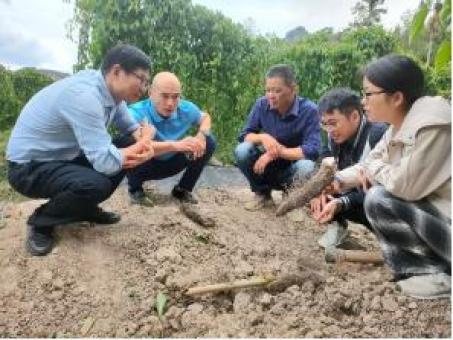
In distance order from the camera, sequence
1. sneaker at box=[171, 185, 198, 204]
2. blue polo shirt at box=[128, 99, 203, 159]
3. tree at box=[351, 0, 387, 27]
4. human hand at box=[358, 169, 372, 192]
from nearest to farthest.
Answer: human hand at box=[358, 169, 372, 192], blue polo shirt at box=[128, 99, 203, 159], sneaker at box=[171, 185, 198, 204], tree at box=[351, 0, 387, 27]

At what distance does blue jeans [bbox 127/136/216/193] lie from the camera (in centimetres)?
456

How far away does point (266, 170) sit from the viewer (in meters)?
4.76

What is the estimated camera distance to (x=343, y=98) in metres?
3.75

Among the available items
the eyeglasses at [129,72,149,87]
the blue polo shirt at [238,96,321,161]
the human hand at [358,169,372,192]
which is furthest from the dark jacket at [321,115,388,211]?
the eyeglasses at [129,72,149,87]

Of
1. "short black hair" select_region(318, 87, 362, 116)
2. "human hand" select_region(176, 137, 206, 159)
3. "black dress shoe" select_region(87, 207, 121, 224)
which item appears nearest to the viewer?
"short black hair" select_region(318, 87, 362, 116)

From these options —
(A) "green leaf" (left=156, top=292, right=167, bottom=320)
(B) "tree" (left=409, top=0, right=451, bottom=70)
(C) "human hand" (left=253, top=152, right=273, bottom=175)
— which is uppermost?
(B) "tree" (left=409, top=0, right=451, bottom=70)

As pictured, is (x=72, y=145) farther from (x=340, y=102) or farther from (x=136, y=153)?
(x=340, y=102)

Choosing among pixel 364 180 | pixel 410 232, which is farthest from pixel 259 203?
pixel 410 232

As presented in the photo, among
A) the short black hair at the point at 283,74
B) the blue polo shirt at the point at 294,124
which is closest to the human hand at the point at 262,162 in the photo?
the blue polo shirt at the point at 294,124

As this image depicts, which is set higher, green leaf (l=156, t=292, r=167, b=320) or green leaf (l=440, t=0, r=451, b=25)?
green leaf (l=440, t=0, r=451, b=25)

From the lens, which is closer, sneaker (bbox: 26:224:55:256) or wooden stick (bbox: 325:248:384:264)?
wooden stick (bbox: 325:248:384:264)

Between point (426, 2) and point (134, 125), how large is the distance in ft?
7.92

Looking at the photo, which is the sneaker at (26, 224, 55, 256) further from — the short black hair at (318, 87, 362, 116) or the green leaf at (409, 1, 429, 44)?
the green leaf at (409, 1, 429, 44)

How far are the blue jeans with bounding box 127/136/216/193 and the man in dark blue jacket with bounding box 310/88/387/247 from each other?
1.16 meters
